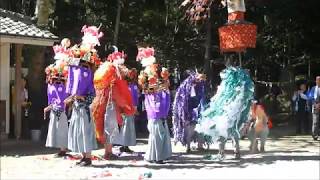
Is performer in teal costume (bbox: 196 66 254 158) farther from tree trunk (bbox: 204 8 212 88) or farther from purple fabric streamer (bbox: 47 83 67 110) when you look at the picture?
tree trunk (bbox: 204 8 212 88)

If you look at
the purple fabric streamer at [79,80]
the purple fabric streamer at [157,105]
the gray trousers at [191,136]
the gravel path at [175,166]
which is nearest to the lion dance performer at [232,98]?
the gravel path at [175,166]

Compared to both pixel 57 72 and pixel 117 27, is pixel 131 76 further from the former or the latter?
pixel 117 27

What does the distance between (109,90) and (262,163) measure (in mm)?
3202

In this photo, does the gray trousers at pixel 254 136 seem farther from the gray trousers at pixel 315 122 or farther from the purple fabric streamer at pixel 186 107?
the gray trousers at pixel 315 122

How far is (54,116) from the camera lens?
12.1m

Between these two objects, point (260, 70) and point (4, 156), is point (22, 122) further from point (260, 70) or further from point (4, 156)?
point (260, 70)

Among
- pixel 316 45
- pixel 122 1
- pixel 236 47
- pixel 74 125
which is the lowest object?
pixel 74 125

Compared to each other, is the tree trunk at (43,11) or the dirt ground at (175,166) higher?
the tree trunk at (43,11)

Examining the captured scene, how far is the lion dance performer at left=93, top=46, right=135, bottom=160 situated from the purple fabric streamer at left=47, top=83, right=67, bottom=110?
124 cm

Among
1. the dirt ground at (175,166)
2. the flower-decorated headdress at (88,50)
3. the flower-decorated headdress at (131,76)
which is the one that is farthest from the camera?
the flower-decorated headdress at (131,76)

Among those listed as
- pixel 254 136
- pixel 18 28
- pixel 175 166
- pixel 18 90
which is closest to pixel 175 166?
pixel 175 166

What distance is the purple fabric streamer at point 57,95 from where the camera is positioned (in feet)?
39.3

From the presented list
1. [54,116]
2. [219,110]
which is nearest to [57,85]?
[54,116]

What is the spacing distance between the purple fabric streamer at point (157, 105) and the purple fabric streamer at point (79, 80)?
1.26 m
